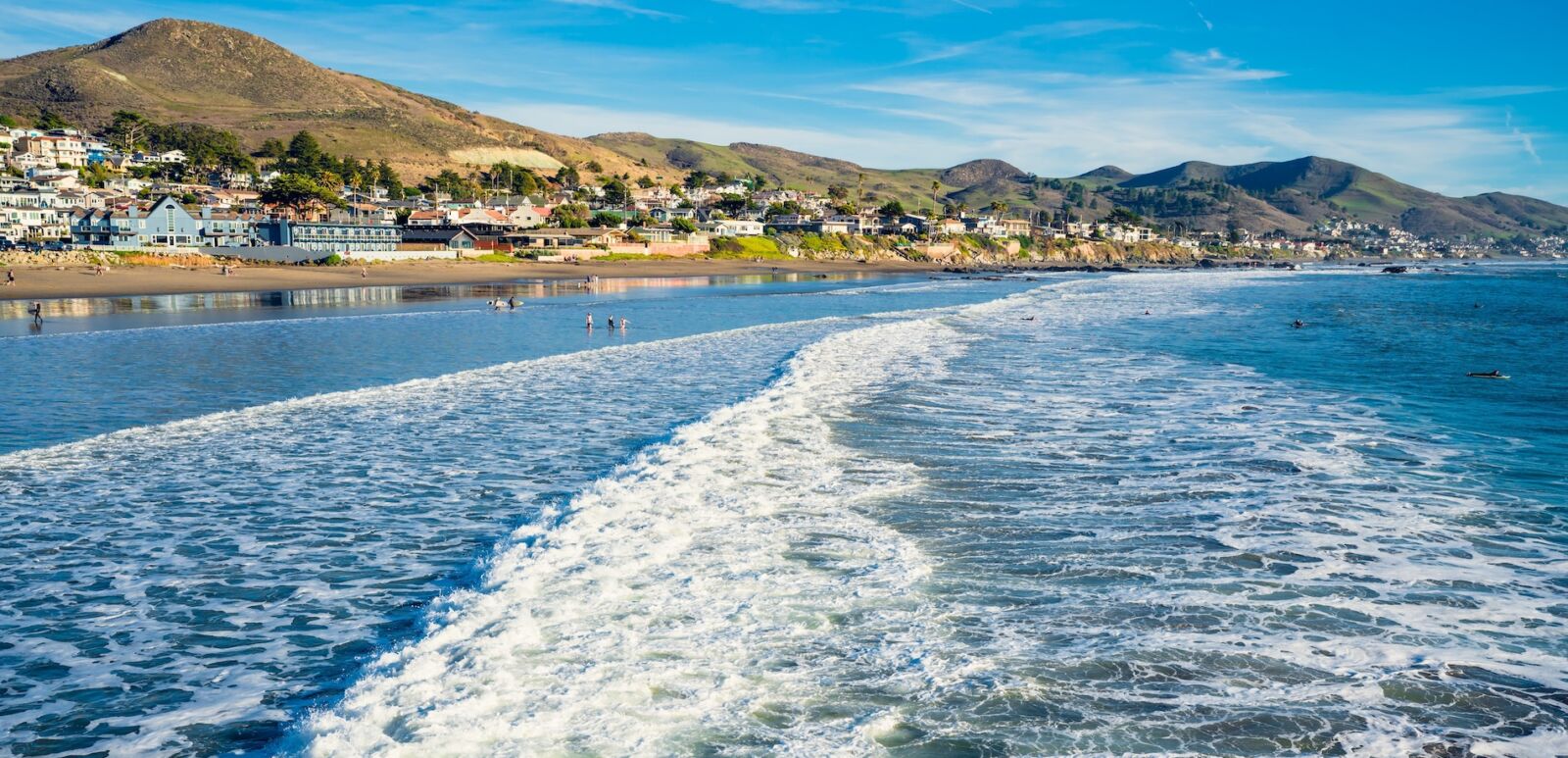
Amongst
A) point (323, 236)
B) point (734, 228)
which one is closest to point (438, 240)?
point (323, 236)

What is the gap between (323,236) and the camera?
330ft

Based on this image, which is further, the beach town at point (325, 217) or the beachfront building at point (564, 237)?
the beachfront building at point (564, 237)

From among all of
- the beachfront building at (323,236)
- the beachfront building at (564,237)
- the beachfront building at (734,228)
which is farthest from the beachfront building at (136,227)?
the beachfront building at (734,228)

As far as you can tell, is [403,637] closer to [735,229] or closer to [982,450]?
[982,450]

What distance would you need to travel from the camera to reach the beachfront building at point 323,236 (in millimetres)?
99062

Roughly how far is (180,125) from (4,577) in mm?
217139

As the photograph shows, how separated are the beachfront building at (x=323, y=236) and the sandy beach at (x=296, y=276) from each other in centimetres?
1017

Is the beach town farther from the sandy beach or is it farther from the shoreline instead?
the shoreline

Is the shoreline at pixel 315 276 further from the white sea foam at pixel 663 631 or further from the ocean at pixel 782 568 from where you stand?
the white sea foam at pixel 663 631

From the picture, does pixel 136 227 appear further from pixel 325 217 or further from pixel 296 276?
pixel 325 217

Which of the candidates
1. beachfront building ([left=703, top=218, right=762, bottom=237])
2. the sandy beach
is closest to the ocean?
the sandy beach

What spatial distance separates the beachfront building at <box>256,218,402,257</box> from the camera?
99.1 meters

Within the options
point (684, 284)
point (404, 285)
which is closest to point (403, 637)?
point (404, 285)

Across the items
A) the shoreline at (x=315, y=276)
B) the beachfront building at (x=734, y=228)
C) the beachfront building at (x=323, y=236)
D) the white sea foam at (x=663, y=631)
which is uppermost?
the beachfront building at (x=734, y=228)
